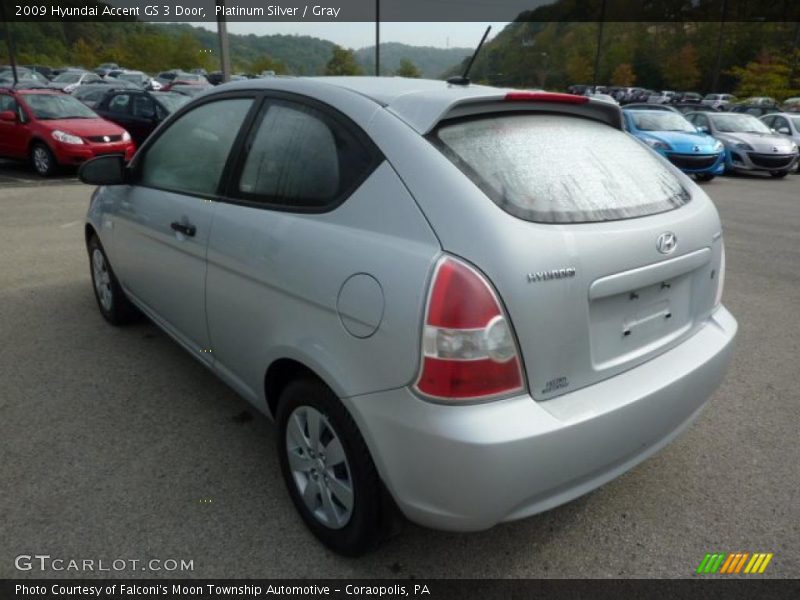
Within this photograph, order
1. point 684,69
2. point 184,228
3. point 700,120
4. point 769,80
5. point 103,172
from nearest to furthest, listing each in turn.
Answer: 1. point 184,228
2. point 103,172
3. point 700,120
4. point 769,80
5. point 684,69

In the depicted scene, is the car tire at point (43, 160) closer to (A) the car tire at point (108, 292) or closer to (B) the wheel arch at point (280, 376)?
(A) the car tire at point (108, 292)

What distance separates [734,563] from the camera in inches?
86.8

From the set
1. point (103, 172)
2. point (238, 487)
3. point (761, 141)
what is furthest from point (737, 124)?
point (238, 487)

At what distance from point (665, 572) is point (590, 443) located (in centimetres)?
71

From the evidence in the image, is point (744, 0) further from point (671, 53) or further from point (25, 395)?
point (25, 395)

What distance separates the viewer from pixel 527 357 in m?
1.78

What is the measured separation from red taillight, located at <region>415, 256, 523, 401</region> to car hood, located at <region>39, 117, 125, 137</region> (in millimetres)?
11310

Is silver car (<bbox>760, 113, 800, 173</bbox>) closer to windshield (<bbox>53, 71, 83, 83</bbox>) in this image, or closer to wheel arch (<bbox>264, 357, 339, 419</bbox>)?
wheel arch (<bbox>264, 357, 339, 419</bbox>)

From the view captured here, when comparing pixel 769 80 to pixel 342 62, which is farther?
pixel 342 62

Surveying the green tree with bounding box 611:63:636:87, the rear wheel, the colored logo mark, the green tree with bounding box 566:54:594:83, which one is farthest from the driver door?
the green tree with bounding box 611:63:636:87

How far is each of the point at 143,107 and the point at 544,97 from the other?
13116 millimetres

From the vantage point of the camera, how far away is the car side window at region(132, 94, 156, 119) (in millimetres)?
13227

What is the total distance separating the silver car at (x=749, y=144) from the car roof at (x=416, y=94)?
543 inches

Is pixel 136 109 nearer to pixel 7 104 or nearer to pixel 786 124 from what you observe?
pixel 7 104
